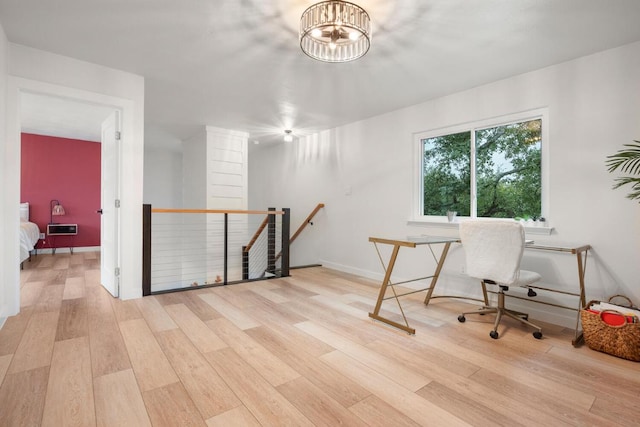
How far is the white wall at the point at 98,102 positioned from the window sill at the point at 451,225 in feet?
10.3

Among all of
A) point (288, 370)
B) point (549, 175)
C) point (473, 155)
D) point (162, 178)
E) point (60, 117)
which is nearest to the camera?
point (288, 370)

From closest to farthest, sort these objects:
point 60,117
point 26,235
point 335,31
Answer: point 335,31 → point 26,235 → point 60,117

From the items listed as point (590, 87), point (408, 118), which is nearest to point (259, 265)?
point (408, 118)

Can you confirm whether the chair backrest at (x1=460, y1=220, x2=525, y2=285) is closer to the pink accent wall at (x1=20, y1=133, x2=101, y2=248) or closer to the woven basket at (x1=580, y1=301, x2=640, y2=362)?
the woven basket at (x1=580, y1=301, x2=640, y2=362)

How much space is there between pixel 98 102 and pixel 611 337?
464cm

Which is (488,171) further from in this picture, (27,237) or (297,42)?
(27,237)

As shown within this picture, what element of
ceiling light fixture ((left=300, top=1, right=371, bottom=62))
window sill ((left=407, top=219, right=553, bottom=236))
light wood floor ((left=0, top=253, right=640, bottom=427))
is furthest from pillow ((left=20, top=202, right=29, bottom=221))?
window sill ((left=407, top=219, right=553, bottom=236))

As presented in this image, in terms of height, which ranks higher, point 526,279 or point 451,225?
point 451,225

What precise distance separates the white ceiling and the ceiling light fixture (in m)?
0.17

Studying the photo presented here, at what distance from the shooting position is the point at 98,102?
3049 mm

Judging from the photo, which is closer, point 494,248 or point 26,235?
point 494,248

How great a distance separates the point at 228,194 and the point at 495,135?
13.6ft

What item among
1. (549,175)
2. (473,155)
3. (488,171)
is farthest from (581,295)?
(473,155)

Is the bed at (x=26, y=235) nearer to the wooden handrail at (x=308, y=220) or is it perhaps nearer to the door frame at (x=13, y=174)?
the door frame at (x=13, y=174)
